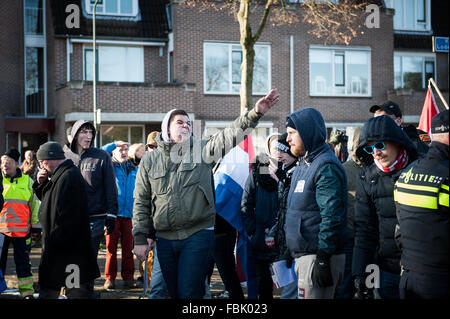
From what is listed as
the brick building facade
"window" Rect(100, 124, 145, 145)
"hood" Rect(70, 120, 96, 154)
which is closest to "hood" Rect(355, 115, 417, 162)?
"hood" Rect(70, 120, 96, 154)

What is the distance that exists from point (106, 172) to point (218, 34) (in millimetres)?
16836

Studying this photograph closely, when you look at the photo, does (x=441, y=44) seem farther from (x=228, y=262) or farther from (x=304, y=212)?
(x=304, y=212)

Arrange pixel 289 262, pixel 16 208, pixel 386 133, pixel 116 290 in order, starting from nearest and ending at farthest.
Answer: pixel 386 133 < pixel 289 262 < pixel 16 208 < pixel 116 290

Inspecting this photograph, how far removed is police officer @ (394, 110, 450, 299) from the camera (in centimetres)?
382

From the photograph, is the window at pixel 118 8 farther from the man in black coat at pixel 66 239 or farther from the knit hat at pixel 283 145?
the man in black coat at pixel 66 239

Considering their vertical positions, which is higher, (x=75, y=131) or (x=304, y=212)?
(x=75, y=131)

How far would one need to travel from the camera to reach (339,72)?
25.0 metres

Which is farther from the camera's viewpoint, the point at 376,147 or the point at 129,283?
the point at 129,283

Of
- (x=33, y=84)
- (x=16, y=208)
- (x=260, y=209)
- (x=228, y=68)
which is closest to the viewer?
(x=260, y=209)

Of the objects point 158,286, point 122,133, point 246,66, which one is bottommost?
point 158,286

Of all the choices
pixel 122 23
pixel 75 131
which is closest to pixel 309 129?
pixel 75 131

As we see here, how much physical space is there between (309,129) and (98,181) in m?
3.25

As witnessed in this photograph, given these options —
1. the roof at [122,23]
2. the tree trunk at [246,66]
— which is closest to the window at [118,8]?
the roof at [122,23]
